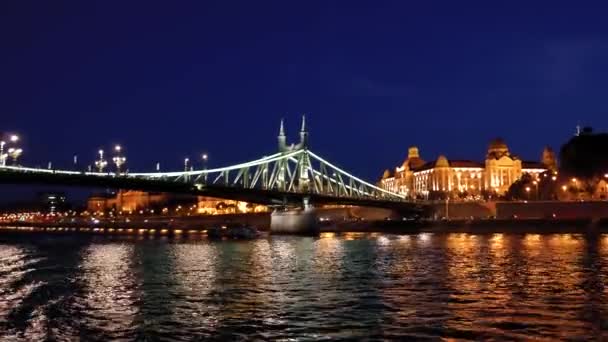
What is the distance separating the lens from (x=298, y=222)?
82.2m

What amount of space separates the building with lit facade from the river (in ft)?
397

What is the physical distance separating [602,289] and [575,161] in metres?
97.3

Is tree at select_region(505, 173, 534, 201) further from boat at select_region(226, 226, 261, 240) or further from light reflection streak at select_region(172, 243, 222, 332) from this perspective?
light reflection streak at select_region(172, 243, 222, 332)

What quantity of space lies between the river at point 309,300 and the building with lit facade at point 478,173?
397 ft

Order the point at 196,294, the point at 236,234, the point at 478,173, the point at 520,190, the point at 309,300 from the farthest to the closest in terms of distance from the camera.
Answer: the point at 478,173
the point at 520,190
the point at 236,234
the point at 196,294
the point at 309,300

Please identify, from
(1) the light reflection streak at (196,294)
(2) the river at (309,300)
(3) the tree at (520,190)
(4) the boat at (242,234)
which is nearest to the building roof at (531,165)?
(3) the tree at (520,190)

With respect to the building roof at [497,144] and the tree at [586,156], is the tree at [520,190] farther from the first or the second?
the building roof at [497,144]

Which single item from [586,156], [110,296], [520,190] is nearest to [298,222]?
[586,156]

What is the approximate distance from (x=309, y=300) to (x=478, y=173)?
14305 cm

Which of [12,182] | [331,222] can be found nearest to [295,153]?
[331,222]

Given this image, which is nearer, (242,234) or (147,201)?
(242,234)

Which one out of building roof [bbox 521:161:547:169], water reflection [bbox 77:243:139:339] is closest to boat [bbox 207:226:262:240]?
water reflection [bbox 77:243:139:339]

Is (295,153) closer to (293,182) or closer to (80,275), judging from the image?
(293,182)

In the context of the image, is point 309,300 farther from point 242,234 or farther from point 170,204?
point 170,204
